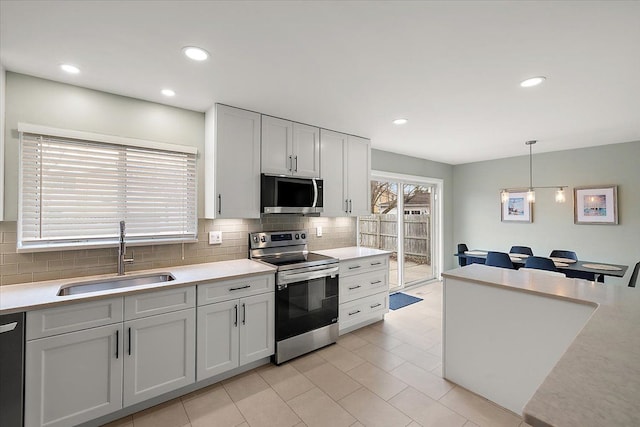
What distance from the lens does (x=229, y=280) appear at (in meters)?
2.39

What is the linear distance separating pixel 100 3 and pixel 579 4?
2423 mm

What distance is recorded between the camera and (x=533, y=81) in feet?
7.36

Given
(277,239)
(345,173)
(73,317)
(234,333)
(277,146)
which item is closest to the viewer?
(73,317)

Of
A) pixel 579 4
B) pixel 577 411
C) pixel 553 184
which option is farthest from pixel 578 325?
pixel 553 184

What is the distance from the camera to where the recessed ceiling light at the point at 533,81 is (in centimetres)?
220

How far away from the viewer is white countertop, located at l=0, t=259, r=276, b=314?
1.70 metres

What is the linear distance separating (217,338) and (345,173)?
238cm

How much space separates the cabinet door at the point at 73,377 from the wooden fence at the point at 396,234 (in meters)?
3.34

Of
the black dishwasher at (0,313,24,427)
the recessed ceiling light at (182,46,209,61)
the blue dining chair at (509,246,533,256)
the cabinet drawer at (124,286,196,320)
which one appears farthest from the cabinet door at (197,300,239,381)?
the blue dining chair at (509,246,533,256)

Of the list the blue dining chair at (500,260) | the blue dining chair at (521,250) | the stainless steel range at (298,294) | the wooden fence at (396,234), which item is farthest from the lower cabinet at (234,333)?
the blue dining chair at (521,250)

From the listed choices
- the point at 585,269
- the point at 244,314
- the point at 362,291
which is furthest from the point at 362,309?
the point at 585,269

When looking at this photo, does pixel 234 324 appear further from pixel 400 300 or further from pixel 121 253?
pixel 400 300

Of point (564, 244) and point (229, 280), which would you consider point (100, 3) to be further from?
point (564, 244)

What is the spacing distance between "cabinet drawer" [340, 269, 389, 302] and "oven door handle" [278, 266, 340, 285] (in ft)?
0.78
